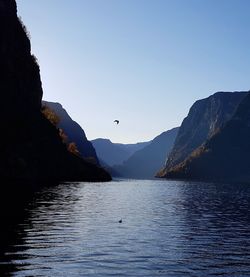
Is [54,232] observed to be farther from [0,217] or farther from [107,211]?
[107,211]

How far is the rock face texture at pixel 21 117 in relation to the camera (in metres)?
134

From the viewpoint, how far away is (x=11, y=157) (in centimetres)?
13262

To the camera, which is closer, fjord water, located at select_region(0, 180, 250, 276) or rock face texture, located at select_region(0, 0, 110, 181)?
fjord water, located at select_region(0, 180, 250, 276)

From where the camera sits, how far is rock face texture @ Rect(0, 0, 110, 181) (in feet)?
441

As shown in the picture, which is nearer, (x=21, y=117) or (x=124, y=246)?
(x=124, y=246)

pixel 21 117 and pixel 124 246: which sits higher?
pixel 21 117

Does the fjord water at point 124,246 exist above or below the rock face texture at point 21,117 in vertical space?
below

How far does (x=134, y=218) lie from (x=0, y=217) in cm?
1825

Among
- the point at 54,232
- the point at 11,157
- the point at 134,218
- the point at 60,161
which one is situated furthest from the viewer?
the point at 60,161

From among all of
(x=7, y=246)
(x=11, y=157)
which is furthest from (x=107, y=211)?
(x=11, y=157)

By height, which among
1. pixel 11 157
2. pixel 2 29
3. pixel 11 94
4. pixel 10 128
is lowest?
pixel 11 157

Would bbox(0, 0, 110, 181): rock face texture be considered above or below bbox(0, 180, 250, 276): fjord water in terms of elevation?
above

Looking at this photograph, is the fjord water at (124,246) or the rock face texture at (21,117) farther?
the rock face texture at (21,117)

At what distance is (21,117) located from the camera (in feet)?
494
